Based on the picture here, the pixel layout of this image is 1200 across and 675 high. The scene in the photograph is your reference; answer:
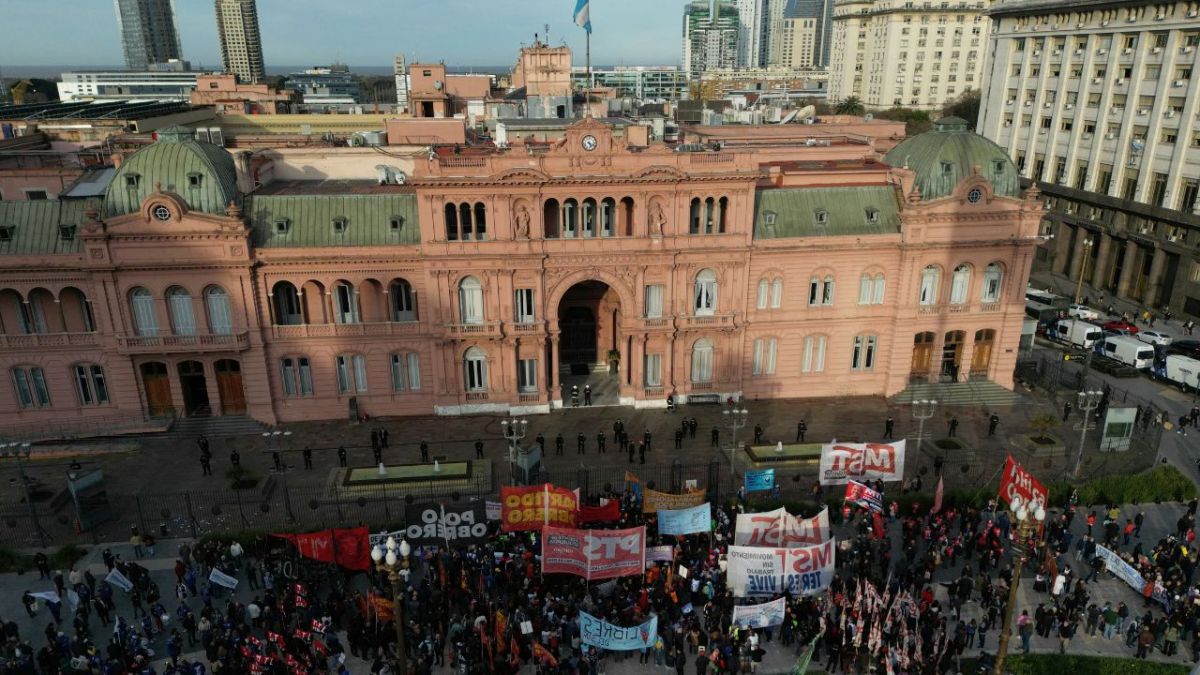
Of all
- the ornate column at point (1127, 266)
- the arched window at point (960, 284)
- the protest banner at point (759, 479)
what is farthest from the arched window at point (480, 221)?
the ornate column at point (1127, 266)

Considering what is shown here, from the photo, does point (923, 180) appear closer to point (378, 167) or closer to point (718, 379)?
point (718, 379)

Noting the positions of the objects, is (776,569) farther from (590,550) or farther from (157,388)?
(157,388)

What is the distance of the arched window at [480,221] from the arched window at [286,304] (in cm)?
1161

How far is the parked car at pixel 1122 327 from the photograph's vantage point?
2460 inches

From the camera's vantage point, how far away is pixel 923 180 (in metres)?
50.9

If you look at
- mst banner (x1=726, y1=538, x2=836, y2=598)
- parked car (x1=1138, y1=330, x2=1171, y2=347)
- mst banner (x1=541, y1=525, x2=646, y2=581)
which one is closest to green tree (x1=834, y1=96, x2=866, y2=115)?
parked car (x1=1138, y1=330, x2=1171, y2=347)

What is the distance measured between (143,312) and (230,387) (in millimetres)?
6585

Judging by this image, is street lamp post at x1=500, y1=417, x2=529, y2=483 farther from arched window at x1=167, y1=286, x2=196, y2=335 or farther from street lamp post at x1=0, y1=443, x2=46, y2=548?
street lamp post at x1=0, y1=443, x2=46, y2=548

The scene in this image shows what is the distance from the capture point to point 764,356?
5250cm

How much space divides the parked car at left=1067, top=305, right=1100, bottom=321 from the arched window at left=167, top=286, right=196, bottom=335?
6626 centimetres

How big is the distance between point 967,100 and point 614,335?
449 feet

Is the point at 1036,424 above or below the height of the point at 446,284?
below

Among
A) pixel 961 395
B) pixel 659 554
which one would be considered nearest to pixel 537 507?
pixel 659 554

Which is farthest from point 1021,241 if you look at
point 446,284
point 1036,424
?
point 446,284
